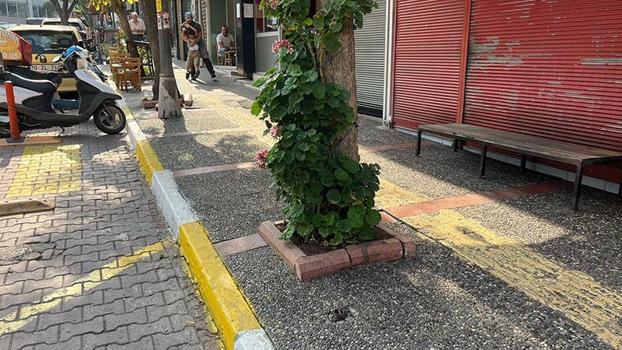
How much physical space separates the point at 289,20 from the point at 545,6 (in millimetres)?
3512

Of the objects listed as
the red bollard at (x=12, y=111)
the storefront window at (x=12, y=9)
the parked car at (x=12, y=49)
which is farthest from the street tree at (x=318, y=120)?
the storefront window at (x=12, y=9)

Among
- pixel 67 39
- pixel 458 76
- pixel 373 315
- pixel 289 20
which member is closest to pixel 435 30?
pixel 458 76

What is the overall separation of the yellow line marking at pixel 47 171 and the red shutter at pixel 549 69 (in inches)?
206

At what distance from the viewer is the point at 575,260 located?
3.59 m

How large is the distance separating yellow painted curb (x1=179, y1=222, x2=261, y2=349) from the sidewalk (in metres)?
0.08

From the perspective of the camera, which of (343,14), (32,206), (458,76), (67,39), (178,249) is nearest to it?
(343,14)

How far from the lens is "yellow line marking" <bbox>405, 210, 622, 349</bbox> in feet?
9.45

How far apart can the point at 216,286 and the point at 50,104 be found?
6.22 meters

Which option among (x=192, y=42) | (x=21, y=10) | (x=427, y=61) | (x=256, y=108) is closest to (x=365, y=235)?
(x=256, y=108)

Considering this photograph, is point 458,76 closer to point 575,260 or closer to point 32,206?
point 575,260

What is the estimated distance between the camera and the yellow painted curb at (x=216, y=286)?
2.94m

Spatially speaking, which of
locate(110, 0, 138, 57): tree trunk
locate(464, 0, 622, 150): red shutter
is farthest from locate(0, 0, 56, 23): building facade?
locate(464, 0, 622, 150): red shutter

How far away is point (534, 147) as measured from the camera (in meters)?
4.93

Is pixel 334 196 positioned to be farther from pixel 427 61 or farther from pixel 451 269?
pixel 427 61
